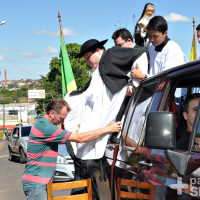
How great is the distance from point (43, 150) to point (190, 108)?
2025 mm

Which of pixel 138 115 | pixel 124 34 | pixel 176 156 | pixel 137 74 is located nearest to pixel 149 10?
pixel 124 34

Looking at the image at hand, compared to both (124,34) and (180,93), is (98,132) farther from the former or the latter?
(124,34)

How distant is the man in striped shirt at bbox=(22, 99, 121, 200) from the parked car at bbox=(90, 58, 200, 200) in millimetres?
750

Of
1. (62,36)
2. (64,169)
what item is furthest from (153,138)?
(62,36)

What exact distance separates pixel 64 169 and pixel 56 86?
175ft

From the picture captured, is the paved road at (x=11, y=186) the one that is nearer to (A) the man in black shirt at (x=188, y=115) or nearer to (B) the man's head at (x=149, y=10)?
(B) the man's head at (x=149, y=10)

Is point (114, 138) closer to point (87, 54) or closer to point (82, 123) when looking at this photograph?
point (82, 123)

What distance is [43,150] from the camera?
4043mm

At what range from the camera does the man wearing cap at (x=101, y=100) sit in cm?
345

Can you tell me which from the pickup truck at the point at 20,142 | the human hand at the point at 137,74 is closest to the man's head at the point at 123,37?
the human hand at the point at 137,74

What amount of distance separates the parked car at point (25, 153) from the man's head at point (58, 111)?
5.52 metres

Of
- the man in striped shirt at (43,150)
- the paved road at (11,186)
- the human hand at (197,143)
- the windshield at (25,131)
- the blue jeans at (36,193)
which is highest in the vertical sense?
the human hand at (197,143)

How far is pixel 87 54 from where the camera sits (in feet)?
12.8

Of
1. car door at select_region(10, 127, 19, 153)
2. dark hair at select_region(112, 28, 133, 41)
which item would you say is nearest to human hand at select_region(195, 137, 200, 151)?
dark hair at select_region(112, 28, 133, 41)
